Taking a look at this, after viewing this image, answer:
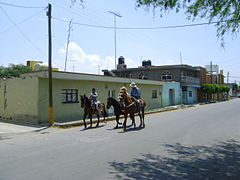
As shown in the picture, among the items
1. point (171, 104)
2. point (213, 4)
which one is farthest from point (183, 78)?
point (213, 4)

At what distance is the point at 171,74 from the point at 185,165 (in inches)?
1278

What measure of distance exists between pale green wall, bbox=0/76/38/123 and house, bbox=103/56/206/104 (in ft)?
80.8

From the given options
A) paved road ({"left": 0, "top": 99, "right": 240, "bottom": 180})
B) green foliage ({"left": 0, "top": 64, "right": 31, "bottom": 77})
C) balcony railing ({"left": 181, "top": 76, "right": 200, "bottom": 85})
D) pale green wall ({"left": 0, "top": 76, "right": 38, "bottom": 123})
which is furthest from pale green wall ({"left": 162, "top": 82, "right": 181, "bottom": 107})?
green foliage ({"left": 0, "top": 64, "right": 31, "bottom": 77})

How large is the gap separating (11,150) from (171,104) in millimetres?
27940

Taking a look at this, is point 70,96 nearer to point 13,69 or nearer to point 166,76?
point 166,76

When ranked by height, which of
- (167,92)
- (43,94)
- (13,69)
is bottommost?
(43,94)

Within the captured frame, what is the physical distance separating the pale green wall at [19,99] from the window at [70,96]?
7.62ft

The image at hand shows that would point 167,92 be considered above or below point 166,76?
below

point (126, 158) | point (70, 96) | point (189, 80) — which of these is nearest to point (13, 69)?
point (70, 96)

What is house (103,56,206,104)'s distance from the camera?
120ft

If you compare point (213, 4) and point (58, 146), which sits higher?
point (213, 4)

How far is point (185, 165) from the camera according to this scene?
5703mm

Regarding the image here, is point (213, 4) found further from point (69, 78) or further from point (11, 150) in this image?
point (69, 78)

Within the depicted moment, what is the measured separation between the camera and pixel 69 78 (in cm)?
1590
